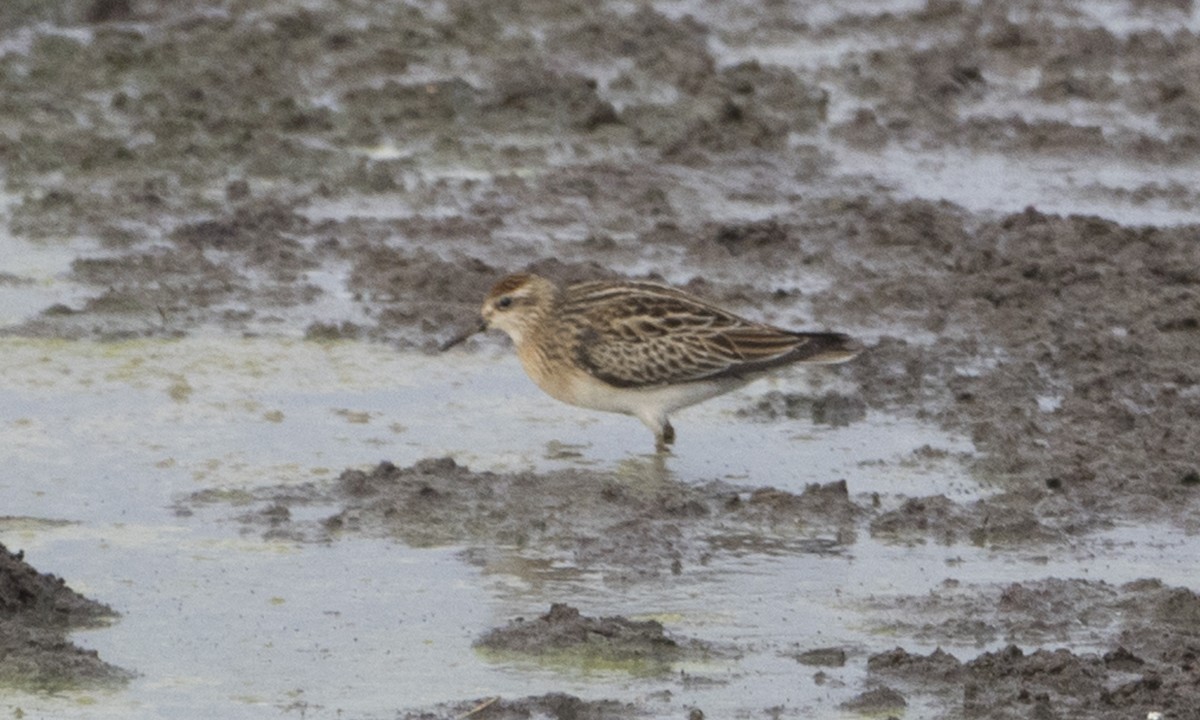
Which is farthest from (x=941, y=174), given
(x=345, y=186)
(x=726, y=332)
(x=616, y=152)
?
(x=726, y=332)

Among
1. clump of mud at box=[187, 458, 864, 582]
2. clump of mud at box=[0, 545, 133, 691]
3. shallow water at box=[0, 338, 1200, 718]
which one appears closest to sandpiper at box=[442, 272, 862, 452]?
shallow water at box=[0, 338, 1200, 718]

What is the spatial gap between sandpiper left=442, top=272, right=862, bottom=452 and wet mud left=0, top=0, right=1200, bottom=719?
0.41 metres

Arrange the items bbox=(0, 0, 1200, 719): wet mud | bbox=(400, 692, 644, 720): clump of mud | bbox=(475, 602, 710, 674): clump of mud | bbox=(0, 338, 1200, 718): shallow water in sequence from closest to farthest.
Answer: bbox=(400, 692, 644, 720): clump of mud → bbox=(0, 338, 1200, 718): shallow water → bbox=(475, 602, 710, 674): clump of mud → bbox=(0, 0, 1200, 719): wet mud

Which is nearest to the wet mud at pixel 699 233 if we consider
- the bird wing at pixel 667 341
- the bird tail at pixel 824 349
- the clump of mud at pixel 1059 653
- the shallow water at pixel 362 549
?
the clump of mud at pixel 1059 653

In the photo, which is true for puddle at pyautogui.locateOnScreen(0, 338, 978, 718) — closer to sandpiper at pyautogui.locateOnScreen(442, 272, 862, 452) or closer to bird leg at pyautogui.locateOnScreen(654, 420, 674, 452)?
bird leg at pyautogui.locateOnScreen(654, 420, 674, 452)

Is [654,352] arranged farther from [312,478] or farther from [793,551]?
[793,551]

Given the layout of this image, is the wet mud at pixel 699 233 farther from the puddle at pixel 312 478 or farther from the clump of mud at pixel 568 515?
the puddle at pixel 312 478

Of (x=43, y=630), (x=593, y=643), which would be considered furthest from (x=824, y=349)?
(x=43, y=630)

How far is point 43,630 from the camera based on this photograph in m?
8.03

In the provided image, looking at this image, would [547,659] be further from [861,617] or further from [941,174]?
[941,174]

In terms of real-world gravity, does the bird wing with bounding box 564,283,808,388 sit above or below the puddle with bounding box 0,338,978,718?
above

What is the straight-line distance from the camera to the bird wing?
10.9 m

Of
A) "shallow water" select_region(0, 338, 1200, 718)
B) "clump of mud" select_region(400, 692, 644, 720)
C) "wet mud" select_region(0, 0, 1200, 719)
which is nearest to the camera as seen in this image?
"clump of mud" select_region(400, 692, 644, 720)

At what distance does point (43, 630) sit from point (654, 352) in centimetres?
361
